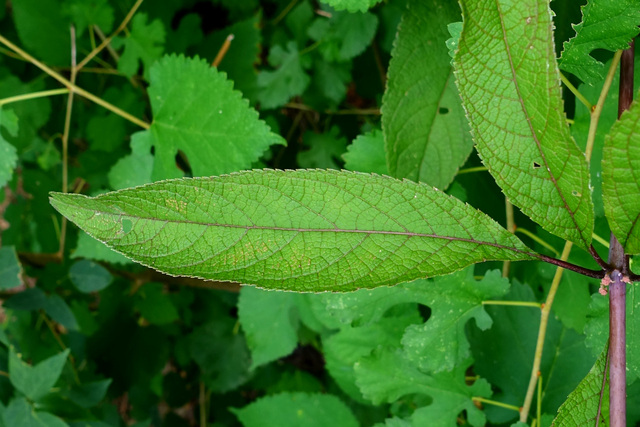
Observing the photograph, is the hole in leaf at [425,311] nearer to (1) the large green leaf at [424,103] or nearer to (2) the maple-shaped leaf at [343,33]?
(1) the large green leaf at [424,103]

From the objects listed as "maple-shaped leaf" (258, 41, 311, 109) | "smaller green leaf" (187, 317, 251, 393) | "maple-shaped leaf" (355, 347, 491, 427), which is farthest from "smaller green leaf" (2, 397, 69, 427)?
"maple-shaped leaf" (258, 41, 311, 109)

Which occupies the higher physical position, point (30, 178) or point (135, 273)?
point (30, 178)

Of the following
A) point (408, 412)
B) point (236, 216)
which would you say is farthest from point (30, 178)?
point (236, 216)

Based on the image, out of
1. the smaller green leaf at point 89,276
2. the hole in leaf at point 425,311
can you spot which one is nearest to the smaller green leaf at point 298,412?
the hole in leaf at point 425,311

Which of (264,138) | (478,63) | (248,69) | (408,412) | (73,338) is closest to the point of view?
(478,63)

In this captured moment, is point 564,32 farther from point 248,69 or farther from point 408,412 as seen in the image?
point 248,69

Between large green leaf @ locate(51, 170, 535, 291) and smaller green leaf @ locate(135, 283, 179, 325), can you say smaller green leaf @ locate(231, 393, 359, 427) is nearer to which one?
smaller green leaf @ locate(135, 283, 179, 325)

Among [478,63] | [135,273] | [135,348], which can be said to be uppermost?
[478,63]
